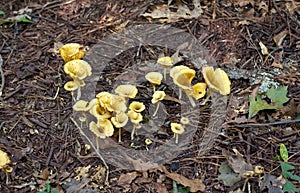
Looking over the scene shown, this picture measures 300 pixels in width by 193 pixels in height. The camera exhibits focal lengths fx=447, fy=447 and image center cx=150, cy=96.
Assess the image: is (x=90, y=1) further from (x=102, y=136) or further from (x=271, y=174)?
(x=271, y=174)

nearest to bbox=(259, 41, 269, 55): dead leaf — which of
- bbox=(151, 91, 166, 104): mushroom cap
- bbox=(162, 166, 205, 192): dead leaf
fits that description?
bbox=(151, 91, 166, 104): mushroom cap

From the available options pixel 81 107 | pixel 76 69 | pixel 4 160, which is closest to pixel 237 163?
pixel 81 107

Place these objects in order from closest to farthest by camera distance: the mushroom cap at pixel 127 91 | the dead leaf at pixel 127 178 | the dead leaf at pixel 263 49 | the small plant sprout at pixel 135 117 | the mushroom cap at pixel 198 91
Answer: the dead leaf at pixel 127 178, the small plant sprout at pixel 135 117, the mushroom cap at pixel 127 91, the mushroom cap at pixel 198 91, the dead leaf at pixel 263 49

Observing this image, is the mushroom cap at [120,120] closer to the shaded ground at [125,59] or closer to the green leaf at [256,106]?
the shaded ground at [125,59]

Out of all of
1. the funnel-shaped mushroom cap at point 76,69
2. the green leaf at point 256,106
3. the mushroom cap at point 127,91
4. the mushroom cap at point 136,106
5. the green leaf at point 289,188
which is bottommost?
the green leaf at point 289,188

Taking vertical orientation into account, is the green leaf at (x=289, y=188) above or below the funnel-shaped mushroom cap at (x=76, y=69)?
below

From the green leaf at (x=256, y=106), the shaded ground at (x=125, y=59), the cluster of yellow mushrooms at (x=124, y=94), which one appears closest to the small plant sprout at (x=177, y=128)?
the cluster of yellow mushrooms at (x=124, y=94)
